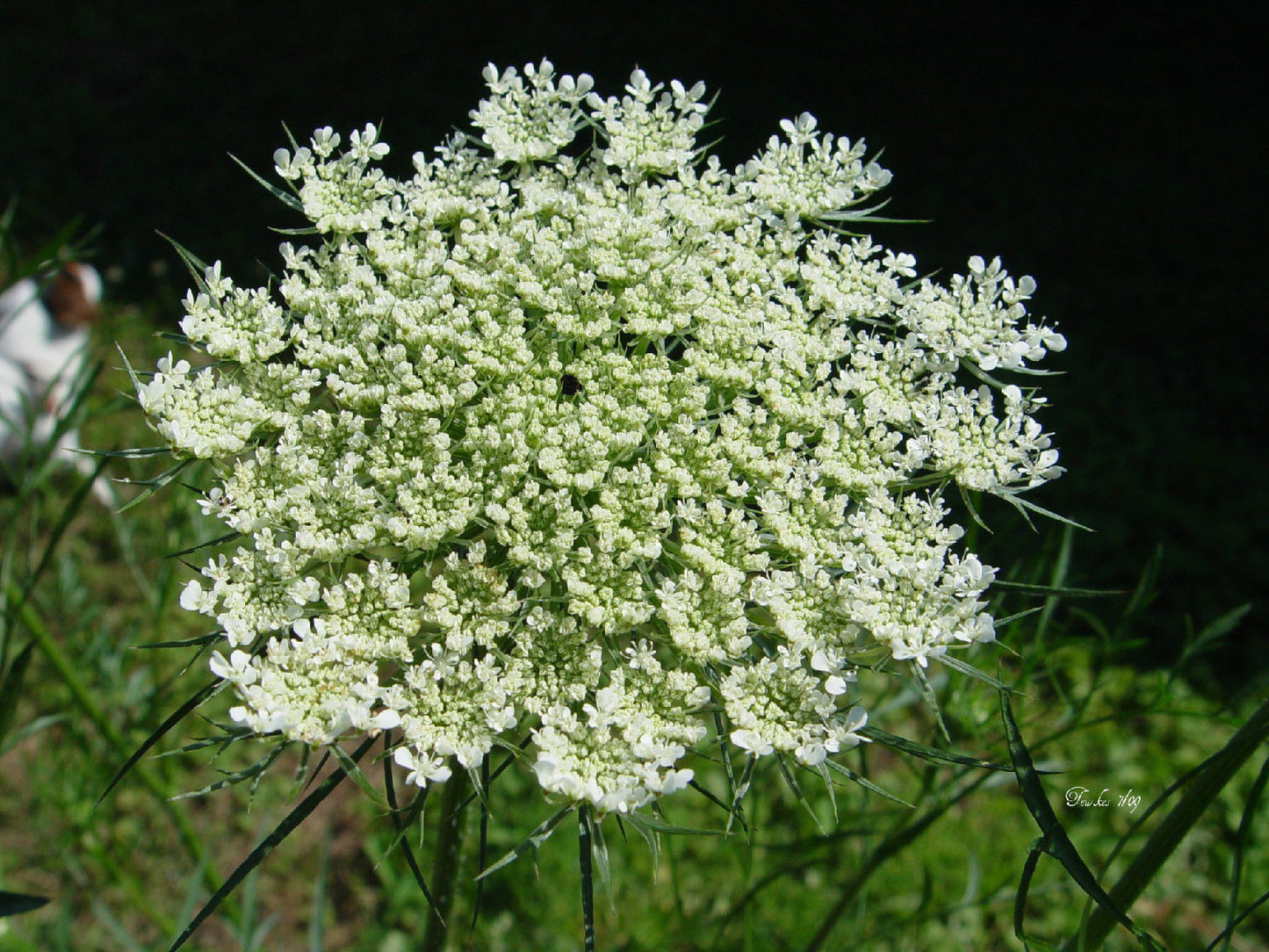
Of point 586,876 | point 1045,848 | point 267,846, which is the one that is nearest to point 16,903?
point 267,846

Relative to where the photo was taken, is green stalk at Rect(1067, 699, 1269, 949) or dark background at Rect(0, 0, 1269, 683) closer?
green stalk at Rect(1067, 699, 1269, 949)

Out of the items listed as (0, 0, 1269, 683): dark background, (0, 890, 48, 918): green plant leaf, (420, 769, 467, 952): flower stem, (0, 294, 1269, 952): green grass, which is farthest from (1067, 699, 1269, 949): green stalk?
(0, 0, 1269, 683): dark background

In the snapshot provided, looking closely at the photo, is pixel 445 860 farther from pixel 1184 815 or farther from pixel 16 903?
pixel 1184 815

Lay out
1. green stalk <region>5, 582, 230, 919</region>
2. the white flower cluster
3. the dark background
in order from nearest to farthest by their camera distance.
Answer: the white flower cluster → green stalk <region>5, 582, 230, 919</region> → the dark background

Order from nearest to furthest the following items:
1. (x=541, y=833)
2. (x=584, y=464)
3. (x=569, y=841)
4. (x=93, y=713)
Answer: (x=541, y=833) → (x=584, y=464) → (x=93, y=713) → (x=569, y=841)

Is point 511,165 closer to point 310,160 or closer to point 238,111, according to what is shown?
point 310,160

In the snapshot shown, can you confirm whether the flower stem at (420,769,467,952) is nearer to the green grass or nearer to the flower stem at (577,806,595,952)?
the flower stem at (577,806,595,952)

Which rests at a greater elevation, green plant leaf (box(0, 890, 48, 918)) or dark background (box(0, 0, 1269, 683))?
dark background (box(0, 0, 1269, 683))
